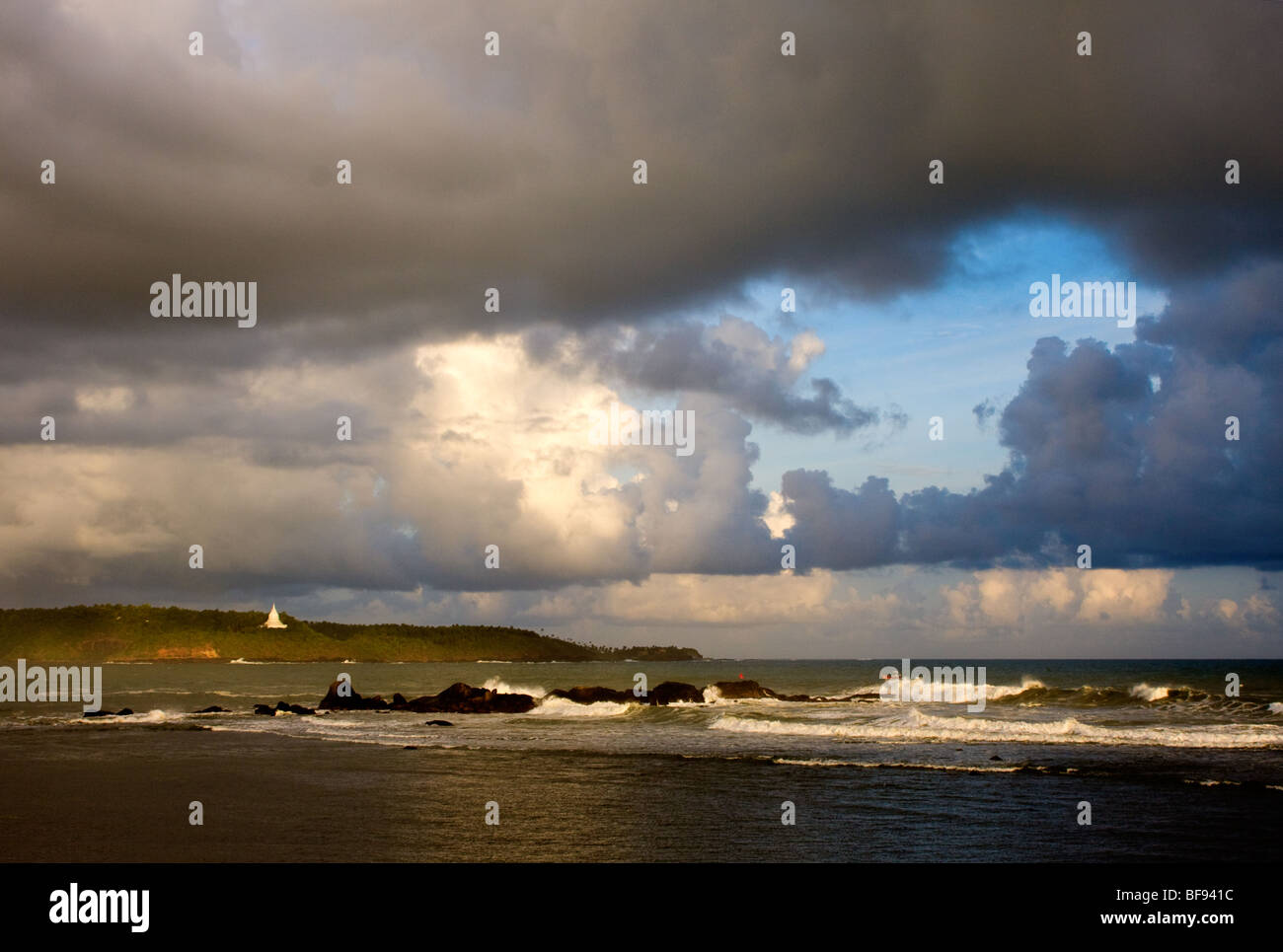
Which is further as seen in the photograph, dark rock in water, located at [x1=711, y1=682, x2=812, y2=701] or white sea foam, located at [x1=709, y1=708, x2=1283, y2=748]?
dark rock in water, located at [x1=711, y1=682, x2=812, y2=701]

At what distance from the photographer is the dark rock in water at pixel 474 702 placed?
163 feet

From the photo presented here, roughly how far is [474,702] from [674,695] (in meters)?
10.9

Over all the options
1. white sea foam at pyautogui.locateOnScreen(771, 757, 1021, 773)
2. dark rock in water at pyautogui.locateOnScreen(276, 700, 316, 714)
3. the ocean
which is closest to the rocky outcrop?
dark rock in water at pyautogui.locateOnScreen(276, 700, 316, 714)

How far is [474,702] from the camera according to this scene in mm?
50031

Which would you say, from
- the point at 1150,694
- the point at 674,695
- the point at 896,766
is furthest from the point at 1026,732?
the point at 674,695

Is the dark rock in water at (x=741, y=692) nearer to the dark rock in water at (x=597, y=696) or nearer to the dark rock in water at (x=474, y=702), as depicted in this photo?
the dark rock in water at (x=597, y=696)

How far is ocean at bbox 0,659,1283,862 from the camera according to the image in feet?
51.8

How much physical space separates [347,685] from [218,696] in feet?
62.3

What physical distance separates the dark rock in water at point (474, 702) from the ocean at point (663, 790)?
834cm

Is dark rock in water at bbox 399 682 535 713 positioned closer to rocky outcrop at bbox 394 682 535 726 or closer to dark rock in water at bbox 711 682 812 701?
rocky outcrop at bbox 394 682 535 726

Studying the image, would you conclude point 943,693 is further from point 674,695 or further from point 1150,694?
point 674,695

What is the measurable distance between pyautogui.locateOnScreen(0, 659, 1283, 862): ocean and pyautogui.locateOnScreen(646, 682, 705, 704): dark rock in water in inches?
A: 435
